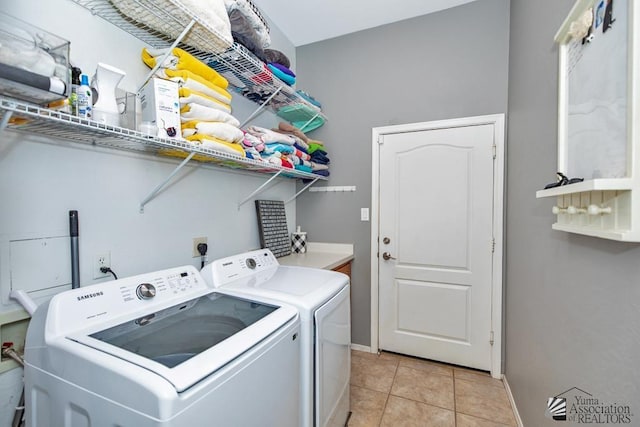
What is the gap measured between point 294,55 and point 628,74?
272 cm

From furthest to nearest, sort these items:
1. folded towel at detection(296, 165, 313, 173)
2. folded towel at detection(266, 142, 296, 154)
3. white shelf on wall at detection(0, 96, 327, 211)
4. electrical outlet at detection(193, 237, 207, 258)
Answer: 1. folded towel at detection(296, 165, 313, 173)
2. folded towel at detection(266, 142, 296, 154)
3. electrical outlet at detection(193, 237, 207, 258)
4. white shelf on wall at detection(0, 96, 327, 211)

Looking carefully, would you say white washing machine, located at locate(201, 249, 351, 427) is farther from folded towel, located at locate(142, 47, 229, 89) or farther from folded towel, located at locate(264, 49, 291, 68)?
folded towel, located at locate(264, 49, 291, 68)

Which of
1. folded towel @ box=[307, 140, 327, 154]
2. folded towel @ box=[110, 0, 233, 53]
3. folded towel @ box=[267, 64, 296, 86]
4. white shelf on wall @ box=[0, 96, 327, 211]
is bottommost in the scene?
white shelf on wall @ box=[0, 96, 327, 211]

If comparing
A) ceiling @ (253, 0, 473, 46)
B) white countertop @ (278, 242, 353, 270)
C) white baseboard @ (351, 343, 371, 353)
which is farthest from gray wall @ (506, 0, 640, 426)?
white countertop @ (278, 242, 353, 270)

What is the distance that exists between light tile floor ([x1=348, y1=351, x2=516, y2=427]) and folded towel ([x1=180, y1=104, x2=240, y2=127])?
6.45 ft

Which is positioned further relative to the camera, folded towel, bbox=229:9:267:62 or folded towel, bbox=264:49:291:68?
folded towel, bbox=264:49:291:68

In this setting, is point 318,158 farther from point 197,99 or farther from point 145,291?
point 145,291

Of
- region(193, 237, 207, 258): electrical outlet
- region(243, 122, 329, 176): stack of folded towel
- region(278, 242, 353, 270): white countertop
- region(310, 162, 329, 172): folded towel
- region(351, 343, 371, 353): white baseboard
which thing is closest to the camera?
region(193, 237, 207, 258): electrical outlet

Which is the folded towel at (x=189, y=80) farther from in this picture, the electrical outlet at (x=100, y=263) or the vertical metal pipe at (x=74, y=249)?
the electrical outlet at (x=100, y=263)

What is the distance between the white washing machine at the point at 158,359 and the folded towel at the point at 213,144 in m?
0.62

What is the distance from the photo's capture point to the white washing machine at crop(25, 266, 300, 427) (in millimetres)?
Answer: 659

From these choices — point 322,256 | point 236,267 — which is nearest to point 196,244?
point 236,267

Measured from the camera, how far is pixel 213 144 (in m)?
1.34

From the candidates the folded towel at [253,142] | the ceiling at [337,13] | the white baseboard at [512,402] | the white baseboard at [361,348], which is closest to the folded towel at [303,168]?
the folded towel at [253,142]
